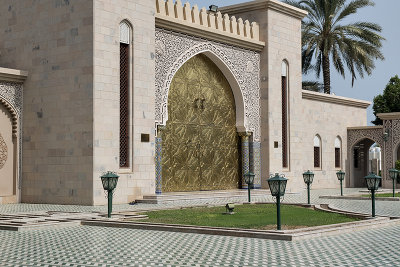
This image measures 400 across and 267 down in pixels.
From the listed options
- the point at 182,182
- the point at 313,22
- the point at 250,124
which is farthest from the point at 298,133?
the point at 313,22

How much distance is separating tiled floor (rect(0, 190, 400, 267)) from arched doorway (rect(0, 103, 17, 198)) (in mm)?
4840

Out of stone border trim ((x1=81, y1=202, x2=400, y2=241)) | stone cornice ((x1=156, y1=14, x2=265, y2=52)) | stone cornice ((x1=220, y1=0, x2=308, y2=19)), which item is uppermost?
stone cornice ((x1=220, y1=0, x2=308, y2=19))

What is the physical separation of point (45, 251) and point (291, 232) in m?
2.43

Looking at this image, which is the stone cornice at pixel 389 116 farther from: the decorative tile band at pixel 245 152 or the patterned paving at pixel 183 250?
the patterned paving at pixel 183 250

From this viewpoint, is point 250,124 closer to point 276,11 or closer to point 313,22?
point 276,11

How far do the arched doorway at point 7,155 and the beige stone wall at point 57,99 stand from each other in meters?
0.21

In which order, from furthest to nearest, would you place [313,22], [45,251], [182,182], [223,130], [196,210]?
[313,22], [223,130], [182,182], [196,210], [45,251]

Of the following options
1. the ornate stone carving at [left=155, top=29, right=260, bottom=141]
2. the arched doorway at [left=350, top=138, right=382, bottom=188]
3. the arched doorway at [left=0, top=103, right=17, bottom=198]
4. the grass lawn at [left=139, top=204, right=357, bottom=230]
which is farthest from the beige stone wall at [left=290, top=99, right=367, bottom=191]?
the arched doorway at [left=0, top=103, right=17, bottom=198]

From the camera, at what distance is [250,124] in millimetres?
14812

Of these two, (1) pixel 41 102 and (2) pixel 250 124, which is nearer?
(1) pixel 41 102

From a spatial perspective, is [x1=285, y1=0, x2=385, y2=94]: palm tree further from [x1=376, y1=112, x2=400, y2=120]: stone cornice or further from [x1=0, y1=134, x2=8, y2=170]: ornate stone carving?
[x1=0, y1=134, x2=8, y2=170]: ornate stone carving

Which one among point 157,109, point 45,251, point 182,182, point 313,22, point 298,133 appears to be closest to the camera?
point 45,251

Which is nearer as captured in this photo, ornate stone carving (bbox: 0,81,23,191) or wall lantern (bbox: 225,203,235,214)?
wall lantern (bbox: 225,203,235,214)

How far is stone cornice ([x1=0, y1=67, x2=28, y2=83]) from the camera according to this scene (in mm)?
11375
